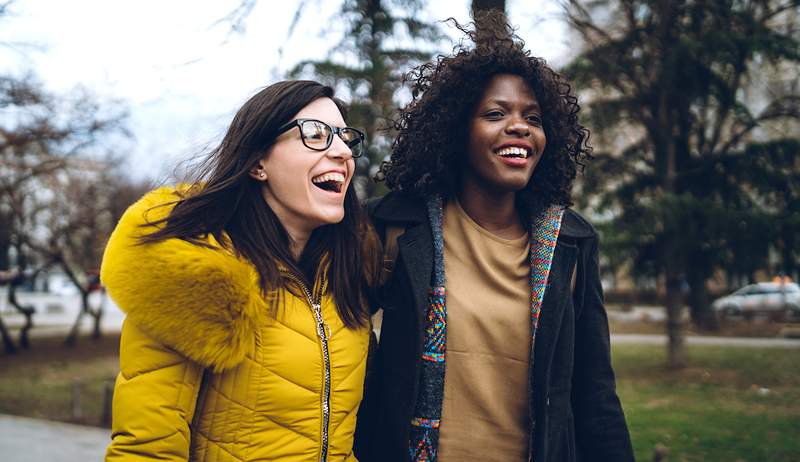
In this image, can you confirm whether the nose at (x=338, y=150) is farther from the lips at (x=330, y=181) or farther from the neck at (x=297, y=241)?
the neck at (x=297, y=241)

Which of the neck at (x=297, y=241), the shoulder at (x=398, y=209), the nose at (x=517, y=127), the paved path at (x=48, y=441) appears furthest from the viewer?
the paved path at (x=48, y=441)

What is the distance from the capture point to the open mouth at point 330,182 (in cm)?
217

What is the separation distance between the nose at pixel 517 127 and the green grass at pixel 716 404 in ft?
18.0

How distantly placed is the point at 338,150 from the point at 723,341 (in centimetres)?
1915

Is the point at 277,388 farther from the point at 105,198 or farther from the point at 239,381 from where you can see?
the point at 105,198

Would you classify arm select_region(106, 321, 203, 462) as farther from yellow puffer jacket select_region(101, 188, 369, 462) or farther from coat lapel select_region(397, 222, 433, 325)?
coat lapel select_region(397, 222, 433, 325)

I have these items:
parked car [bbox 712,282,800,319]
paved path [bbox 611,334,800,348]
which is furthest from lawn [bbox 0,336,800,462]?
parked car [bbox 712,282,800,319]

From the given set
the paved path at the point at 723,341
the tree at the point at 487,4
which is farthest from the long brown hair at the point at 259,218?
the paved path at the point at 723,341

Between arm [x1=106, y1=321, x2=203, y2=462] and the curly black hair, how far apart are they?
1192 mm

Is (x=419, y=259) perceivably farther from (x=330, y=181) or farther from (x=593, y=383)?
(x=593, y=383)

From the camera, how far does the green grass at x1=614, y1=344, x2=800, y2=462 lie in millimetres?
7152

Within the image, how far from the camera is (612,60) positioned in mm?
10617

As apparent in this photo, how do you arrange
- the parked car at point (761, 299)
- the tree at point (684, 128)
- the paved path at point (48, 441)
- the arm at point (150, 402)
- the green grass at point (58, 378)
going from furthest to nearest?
the parked car at point (761, 299) → the tree at point (684, 128) → the green grass at point (58, 378) → the paved path at point (48, 441) → the arm at point (150, 402)

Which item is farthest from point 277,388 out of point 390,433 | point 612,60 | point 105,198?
point 105,198
